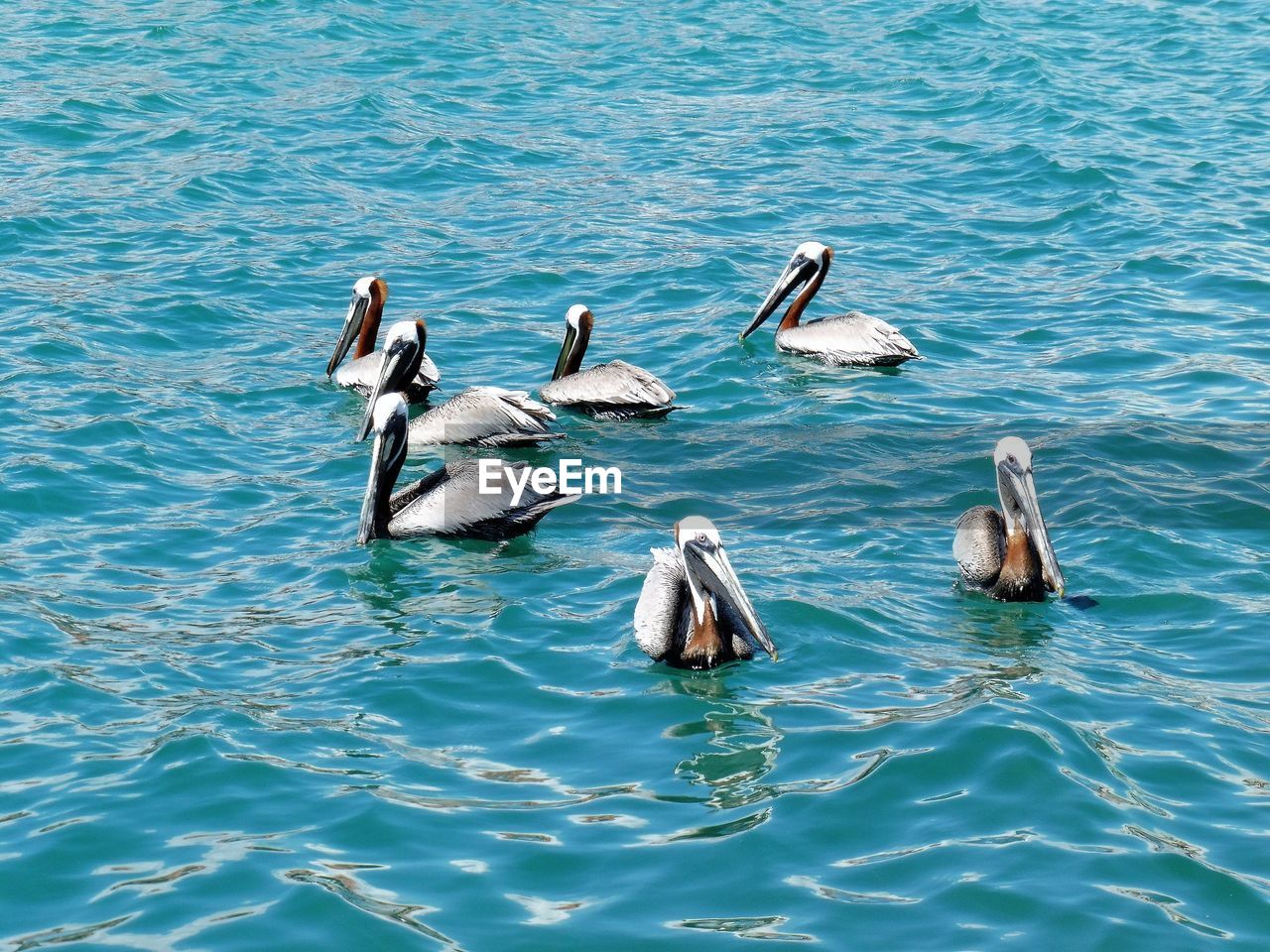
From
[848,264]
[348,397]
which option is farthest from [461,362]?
[848,264]

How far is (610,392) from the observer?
10969 mm

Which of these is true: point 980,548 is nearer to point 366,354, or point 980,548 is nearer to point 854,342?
point 854,342

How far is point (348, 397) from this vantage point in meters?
11.6

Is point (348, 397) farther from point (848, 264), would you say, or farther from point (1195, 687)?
point (1195, 687)

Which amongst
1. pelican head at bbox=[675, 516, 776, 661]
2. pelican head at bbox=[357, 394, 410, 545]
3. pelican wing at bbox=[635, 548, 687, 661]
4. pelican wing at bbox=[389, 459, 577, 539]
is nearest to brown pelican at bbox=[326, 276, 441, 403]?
pelican head at bbox=[357, 394, 410, 545]

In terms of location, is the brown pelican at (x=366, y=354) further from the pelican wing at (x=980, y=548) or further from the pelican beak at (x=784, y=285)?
→ the pelican wing at (x=980, y=548)

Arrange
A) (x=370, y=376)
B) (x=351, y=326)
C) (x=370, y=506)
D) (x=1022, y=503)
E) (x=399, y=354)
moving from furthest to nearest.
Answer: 1. (x=351, y=326)
2. (x=370, y=376)
3. (x=399, y=354)
4. (x=370, y=506)
5. (x=1022, y=503)

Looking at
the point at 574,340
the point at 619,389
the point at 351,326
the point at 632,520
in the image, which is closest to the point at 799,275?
the point at 574,340

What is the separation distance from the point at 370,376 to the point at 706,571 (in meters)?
5.04

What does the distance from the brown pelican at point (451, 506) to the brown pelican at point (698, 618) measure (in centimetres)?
184

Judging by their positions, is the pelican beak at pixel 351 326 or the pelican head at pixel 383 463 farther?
the pelican beak at pixel 351 326

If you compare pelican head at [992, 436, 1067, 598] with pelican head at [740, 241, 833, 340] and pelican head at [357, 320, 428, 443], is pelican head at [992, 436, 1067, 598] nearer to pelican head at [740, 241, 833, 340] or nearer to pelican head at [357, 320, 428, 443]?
pelican head at [357, 320, 428, 443]

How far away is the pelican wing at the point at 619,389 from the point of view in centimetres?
1093

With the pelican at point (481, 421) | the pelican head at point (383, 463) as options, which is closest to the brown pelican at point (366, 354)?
the pelican at point (481, 421)
